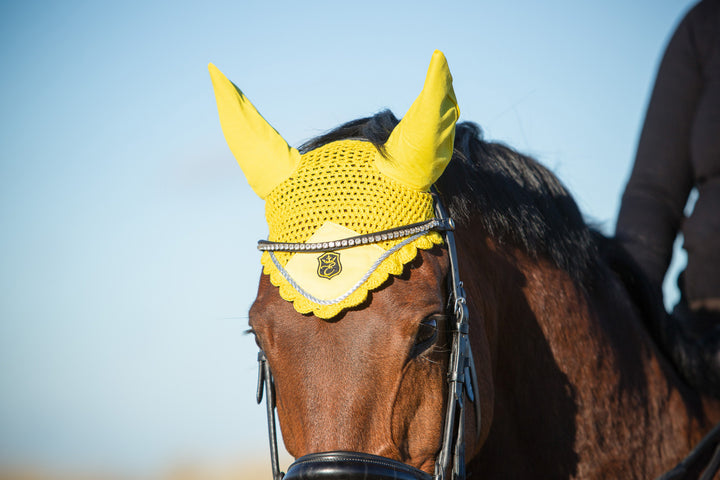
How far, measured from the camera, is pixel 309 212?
2.31m

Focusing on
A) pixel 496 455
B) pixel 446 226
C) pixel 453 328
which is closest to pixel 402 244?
pixel 446 226

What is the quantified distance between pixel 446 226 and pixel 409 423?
75 cm

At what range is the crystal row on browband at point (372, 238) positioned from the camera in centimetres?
223

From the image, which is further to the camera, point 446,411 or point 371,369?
point 446,411

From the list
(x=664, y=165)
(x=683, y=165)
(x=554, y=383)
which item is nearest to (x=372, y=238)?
(x=554, y=383)

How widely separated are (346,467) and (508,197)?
149 cm

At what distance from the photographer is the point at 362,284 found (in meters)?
2.15

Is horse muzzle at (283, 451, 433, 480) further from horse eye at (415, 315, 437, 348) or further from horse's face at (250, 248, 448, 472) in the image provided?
horse eye at (415, 315, 437, 348)

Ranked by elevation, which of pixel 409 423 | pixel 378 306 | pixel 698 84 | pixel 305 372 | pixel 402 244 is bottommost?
pixel 409 423

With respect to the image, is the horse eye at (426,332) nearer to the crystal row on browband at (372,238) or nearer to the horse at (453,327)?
the horse at (453,327)

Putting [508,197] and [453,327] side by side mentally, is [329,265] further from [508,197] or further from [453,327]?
[508,197]

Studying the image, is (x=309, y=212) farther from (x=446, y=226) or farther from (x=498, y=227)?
(x=498, y=227)

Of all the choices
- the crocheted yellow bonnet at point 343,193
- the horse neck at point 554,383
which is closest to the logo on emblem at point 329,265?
the crocheted yellow bonnet at point 343,193

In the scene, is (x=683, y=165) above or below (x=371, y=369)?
above
